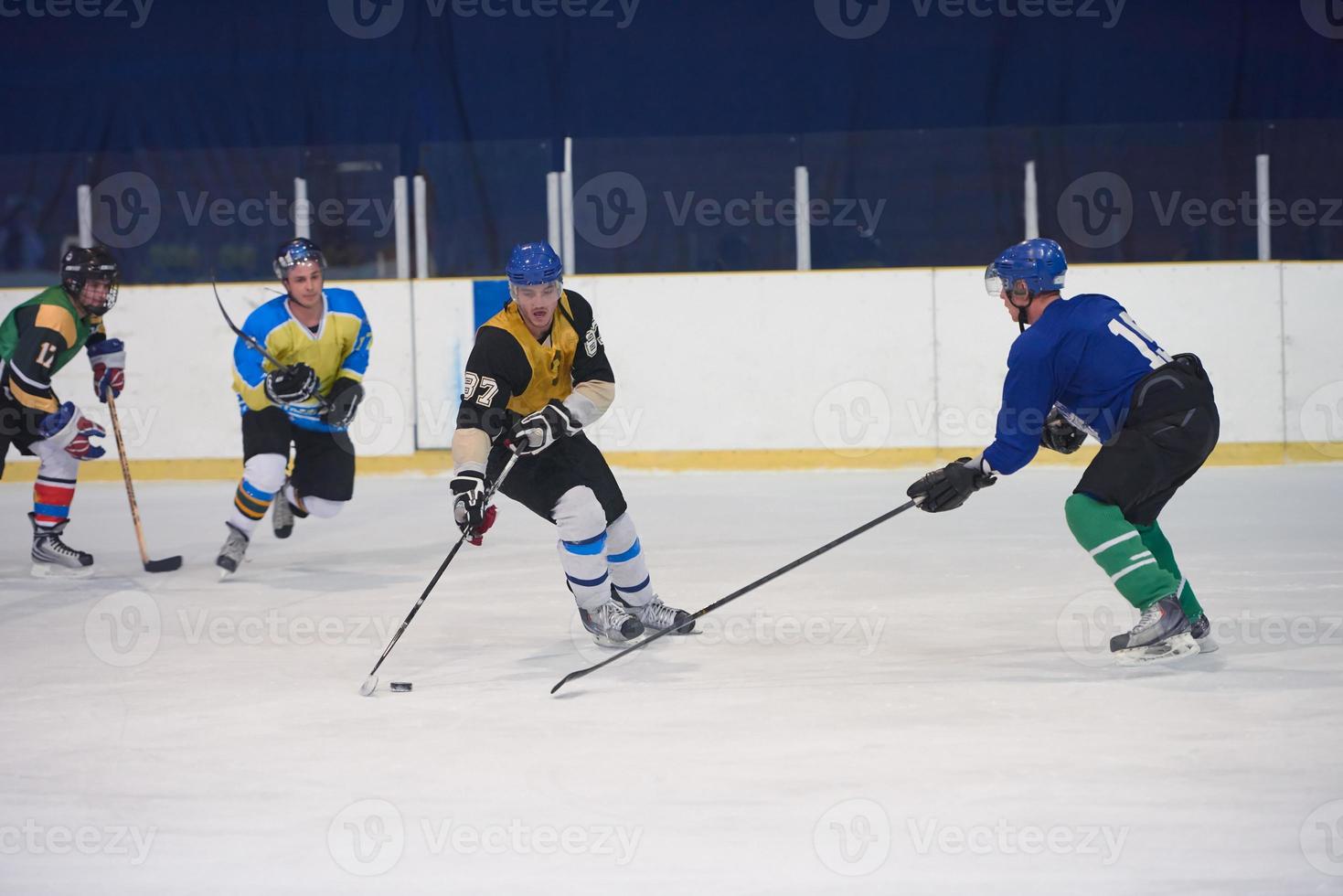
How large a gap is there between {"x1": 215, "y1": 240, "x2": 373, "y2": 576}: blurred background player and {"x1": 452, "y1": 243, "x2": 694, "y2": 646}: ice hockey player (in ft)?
4.65

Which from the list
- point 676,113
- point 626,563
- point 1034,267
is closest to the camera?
point 1034,267

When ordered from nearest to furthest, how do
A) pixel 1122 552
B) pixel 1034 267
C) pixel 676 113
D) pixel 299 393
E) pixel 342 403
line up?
1. pixel 1122 552
2. pixel 1034 267
3. pixel 299 393
4. pixel 342 403
5. pixel 676 113

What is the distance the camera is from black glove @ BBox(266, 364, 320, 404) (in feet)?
15.3

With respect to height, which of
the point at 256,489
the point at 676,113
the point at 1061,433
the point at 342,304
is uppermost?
the point at 676,113

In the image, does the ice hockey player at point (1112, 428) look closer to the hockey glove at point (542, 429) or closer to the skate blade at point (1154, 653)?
the skate blade at point (1154, 653)

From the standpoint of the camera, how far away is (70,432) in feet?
16.5

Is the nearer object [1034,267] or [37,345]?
[1034,267]

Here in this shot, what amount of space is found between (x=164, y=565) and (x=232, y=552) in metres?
0.32

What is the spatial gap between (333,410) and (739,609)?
5.51 ft

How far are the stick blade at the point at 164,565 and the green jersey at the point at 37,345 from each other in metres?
0.62

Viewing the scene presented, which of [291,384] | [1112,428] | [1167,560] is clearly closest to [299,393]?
[291,384]

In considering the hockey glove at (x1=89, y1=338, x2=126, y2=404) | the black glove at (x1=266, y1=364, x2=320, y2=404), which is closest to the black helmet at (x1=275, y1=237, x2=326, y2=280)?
the black glove at (x1=266, y1=364, x2=320, y2=404)

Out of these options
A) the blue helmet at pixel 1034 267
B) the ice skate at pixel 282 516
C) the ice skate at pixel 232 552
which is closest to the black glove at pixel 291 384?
the ice skate at pixel 232 552

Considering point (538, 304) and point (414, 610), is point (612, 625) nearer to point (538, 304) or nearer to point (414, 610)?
point (414, 610)
